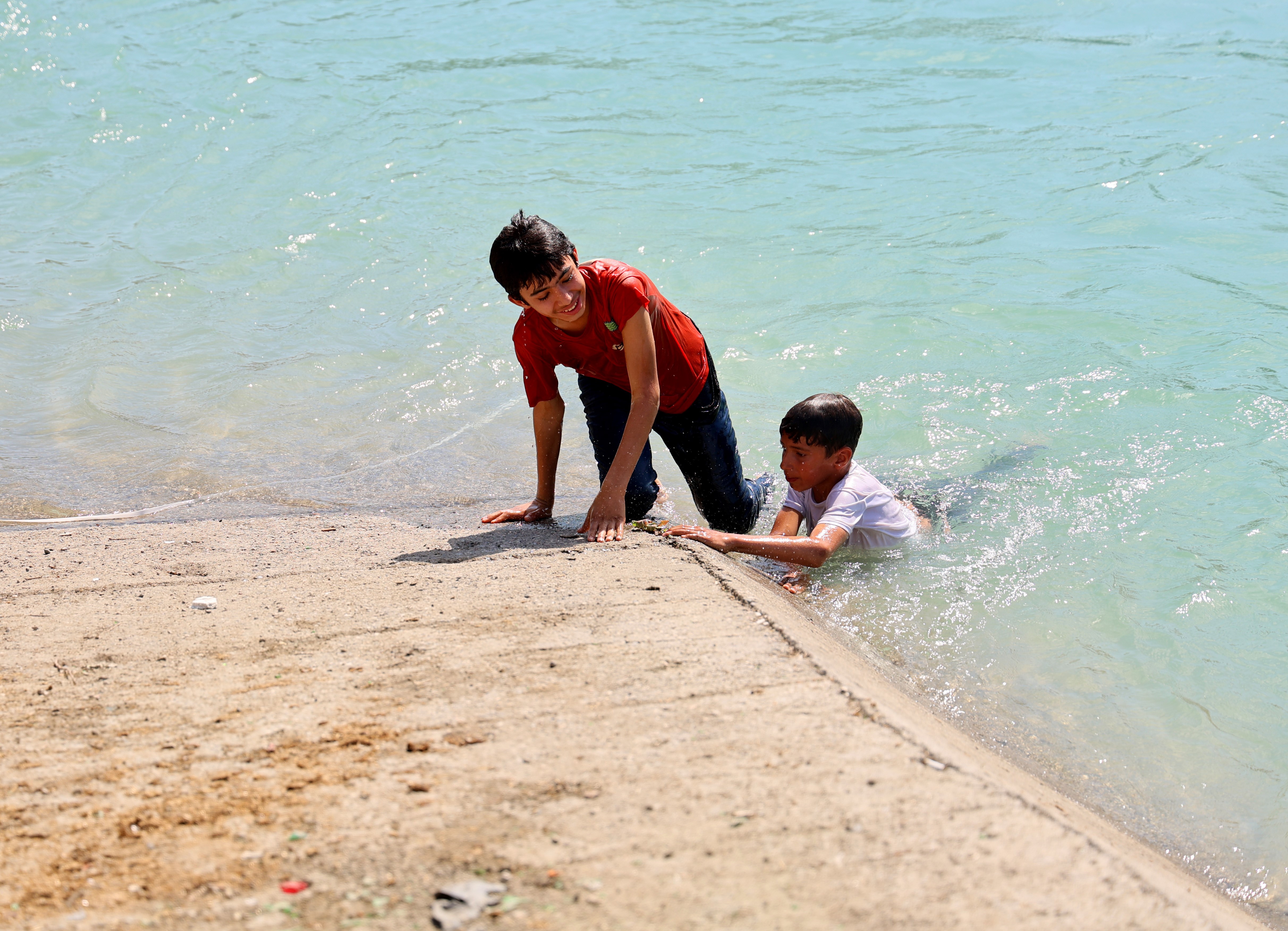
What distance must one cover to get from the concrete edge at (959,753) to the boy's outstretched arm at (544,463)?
955 mm

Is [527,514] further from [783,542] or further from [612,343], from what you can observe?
[783,542]

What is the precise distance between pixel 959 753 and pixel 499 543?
2146 millimetres

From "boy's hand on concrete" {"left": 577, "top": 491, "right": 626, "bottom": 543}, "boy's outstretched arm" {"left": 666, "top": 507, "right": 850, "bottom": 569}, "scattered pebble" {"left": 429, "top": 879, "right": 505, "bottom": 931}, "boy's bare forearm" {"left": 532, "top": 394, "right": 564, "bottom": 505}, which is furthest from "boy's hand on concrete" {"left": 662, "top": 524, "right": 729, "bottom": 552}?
"scattered pebble" {"left": 429, "top": 879, "right": 505, "bottom": 931}

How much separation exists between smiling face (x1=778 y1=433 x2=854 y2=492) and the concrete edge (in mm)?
881

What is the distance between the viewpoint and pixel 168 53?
46.5 ft

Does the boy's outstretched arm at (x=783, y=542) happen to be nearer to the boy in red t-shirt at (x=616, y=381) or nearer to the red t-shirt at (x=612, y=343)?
the boy in red t-shirt at (x=616, y=381)

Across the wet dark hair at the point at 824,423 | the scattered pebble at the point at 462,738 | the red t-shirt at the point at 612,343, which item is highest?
the red t-shirt at the point at 612,343

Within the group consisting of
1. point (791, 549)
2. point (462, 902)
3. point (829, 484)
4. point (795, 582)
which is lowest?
point (795, 582)

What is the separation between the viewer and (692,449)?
4.43 metres

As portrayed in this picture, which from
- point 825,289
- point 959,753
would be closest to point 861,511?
point 959,753

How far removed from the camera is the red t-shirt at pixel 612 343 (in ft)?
12.0

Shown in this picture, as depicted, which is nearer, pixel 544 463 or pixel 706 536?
pixel 706 536

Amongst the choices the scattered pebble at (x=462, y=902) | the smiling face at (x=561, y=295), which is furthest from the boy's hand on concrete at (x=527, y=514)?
the scattered pebble at (x=462, y=902)

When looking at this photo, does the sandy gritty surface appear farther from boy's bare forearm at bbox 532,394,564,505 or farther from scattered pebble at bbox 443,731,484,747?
boy's bare forearm at bbox 532,394,564,505
